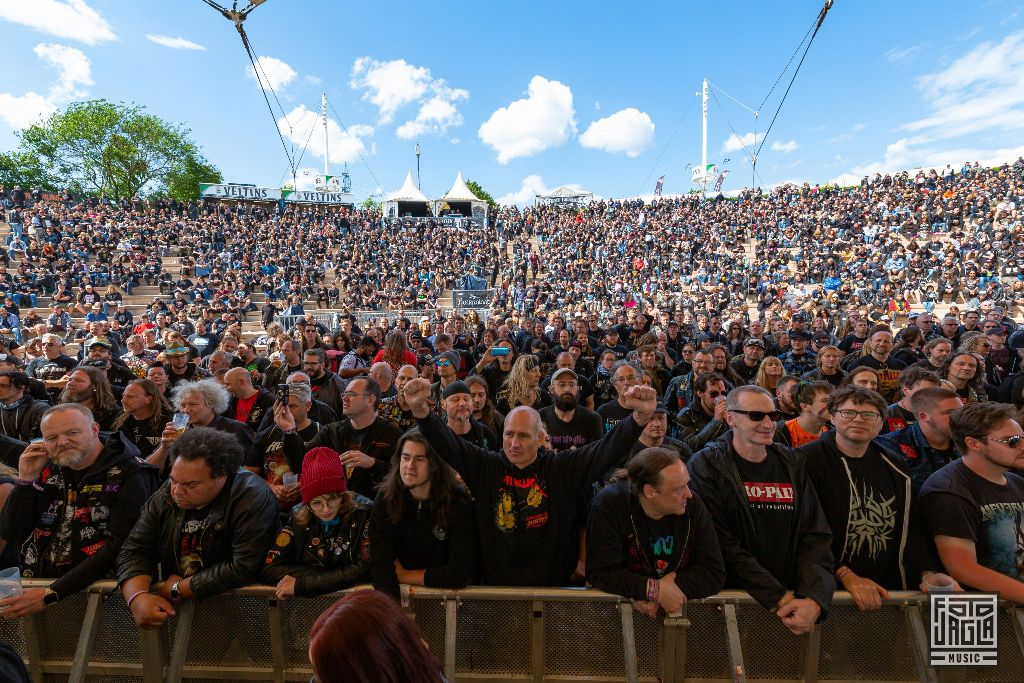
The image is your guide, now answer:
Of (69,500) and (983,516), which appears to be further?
(69,500)

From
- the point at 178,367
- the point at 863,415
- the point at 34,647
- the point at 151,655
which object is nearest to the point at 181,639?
the point at 151,655

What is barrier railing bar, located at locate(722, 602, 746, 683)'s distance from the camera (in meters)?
2.10

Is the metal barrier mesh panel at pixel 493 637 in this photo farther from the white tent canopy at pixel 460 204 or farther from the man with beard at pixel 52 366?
the white tent canopy at pixel 460 204

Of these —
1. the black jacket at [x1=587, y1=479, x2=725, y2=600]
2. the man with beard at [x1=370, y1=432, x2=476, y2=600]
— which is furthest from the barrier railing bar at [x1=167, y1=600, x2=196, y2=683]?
the black jacket at [x1=587, y1=479, x2=725, y2=600]

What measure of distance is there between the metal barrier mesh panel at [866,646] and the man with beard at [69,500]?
3.38 metres

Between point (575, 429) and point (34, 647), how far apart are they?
3340mm

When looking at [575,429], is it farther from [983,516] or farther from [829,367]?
[829,367]

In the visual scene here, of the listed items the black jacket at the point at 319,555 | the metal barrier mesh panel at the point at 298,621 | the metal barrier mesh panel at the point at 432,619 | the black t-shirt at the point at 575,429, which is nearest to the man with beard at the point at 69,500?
the black jacket at the point at 319,555

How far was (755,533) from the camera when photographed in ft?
7.98

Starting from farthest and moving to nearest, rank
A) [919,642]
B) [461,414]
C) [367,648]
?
[461,414] → [919,642] → [367,648]

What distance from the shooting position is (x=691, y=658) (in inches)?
91.8

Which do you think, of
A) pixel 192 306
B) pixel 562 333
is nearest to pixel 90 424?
pixel 562 333

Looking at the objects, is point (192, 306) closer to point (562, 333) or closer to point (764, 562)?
point (562, 333)

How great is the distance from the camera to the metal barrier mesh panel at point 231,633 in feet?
8.02
